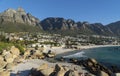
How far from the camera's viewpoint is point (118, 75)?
1254 inches

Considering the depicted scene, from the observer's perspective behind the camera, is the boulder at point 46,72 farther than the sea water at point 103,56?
No

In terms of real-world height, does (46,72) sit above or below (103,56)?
above

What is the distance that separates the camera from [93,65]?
5225 centimetres

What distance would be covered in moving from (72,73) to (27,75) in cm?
875

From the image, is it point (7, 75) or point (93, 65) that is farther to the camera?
point (93, 65)


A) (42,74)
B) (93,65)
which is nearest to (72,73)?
(42,74)

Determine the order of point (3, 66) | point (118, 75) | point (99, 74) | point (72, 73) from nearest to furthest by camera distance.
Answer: point (118, 75)
point (72, 73)
point (99, 74)
point (3, 66)

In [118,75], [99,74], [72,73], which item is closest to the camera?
[118,75]

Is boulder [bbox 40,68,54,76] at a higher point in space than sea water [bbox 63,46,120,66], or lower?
higher

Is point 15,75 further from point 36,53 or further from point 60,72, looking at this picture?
point 36,53

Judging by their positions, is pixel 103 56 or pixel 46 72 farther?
pixel 103 56

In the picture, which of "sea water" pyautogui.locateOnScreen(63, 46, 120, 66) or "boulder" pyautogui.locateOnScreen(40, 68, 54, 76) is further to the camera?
"sea water" pyautogui.locateOnScreen(63, 46, 120, 66)

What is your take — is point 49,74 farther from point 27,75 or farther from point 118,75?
point 118,75

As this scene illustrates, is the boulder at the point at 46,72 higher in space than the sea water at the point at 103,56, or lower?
higher
